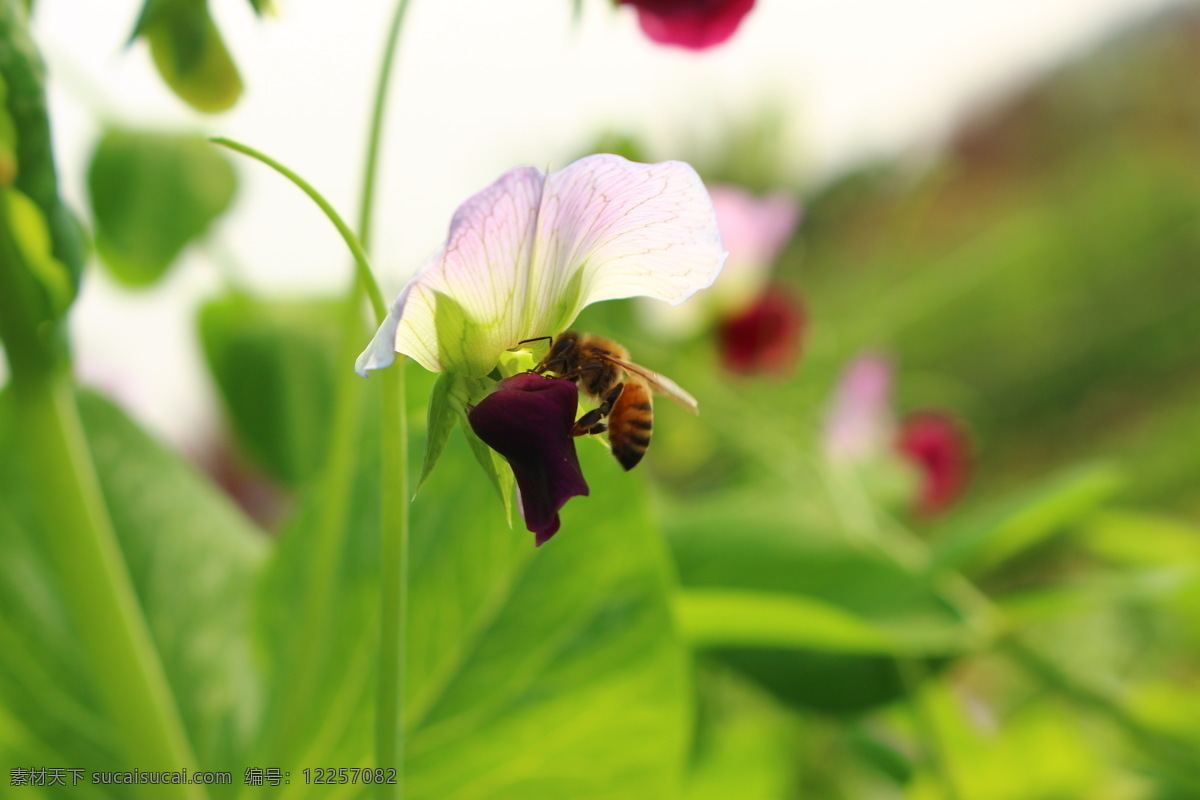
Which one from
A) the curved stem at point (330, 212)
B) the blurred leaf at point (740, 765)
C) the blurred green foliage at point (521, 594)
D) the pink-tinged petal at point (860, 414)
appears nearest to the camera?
the curved stem at point (330, 212)

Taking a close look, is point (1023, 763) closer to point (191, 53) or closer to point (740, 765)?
point (740, 765)

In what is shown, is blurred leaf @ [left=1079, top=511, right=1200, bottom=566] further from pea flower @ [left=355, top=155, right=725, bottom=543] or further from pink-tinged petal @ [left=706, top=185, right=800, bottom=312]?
pea flower @ [left=355, top=155, right=725, bottom=543]

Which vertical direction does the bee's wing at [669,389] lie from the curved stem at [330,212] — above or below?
below

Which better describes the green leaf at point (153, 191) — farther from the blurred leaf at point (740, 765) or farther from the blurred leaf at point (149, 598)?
the blurred leaf at point (740, 765)

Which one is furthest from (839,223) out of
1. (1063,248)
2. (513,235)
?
(513,235)

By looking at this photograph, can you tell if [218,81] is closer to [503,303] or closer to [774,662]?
[503,303]

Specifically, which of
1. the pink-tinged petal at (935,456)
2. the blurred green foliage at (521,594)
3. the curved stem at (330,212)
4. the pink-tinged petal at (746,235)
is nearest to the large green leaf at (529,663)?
the blurred green foliage at (521,594)

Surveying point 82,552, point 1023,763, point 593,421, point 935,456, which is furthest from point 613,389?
point 935,456
